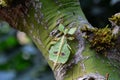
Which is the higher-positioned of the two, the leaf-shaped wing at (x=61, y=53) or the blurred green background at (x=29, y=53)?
the leaf-shaped wing at (x=61, y=53)

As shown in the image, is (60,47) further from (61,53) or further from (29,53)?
(29,53)

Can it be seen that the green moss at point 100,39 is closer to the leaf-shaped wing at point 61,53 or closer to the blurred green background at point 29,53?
the leaf-shaped wing at point 61,53

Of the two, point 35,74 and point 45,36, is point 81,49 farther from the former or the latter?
point 35,74

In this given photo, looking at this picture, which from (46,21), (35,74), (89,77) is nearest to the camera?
(89,77)

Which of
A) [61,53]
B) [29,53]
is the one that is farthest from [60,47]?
[29,53]

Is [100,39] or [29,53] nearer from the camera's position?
[100,39]

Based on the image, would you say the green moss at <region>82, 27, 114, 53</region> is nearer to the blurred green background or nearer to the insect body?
the insect body

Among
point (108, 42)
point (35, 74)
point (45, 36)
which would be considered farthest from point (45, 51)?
point (35, 74)

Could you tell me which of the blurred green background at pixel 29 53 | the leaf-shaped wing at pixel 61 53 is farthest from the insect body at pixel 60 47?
the blurred green background at pixel 29 53
